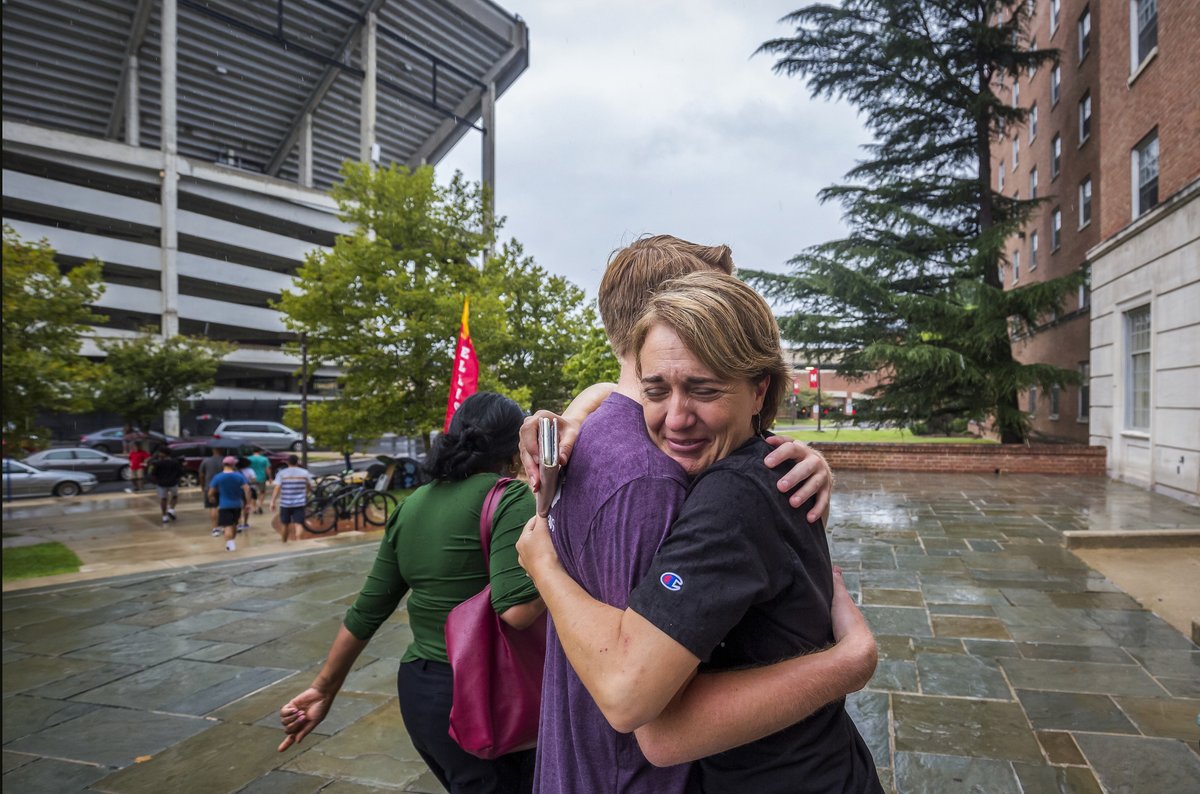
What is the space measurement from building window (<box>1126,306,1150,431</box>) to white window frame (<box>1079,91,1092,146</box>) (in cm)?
927

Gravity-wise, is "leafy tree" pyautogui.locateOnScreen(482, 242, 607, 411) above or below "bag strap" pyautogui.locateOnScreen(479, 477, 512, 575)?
above

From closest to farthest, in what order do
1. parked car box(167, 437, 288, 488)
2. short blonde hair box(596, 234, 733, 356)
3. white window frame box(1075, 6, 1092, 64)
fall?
1. short blonde hair box(596, 234, 733, 356)
2. white window frame box(1075, 6, 1092, 64)
3. parked car box(167, 437, 288, 488)

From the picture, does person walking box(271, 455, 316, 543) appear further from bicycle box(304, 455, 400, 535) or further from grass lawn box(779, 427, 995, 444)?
grass lawn box(779, 427, 995, 444)

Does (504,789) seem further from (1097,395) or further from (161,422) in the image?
(161,422)

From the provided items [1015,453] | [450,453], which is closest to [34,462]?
[450,453]

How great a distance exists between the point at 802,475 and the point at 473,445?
4.23 feet

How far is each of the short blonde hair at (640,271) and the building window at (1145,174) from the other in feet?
51.7

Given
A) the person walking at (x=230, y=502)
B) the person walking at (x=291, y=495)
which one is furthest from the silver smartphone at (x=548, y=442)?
the person walking at (x=230, y=502)

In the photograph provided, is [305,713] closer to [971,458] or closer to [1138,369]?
[1138,369]

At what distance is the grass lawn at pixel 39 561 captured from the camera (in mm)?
9562

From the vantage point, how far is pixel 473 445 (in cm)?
222

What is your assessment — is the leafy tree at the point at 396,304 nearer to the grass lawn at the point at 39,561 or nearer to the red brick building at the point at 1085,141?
the grass lawn at the point at 39,561

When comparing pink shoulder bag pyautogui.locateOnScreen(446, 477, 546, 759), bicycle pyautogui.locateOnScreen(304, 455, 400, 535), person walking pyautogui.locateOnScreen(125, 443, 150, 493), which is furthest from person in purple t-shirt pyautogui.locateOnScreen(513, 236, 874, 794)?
person walking pyautogui.locateOnScreen(125, 443, 150, 493)

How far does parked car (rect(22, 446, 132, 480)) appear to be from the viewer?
73.4 feet
